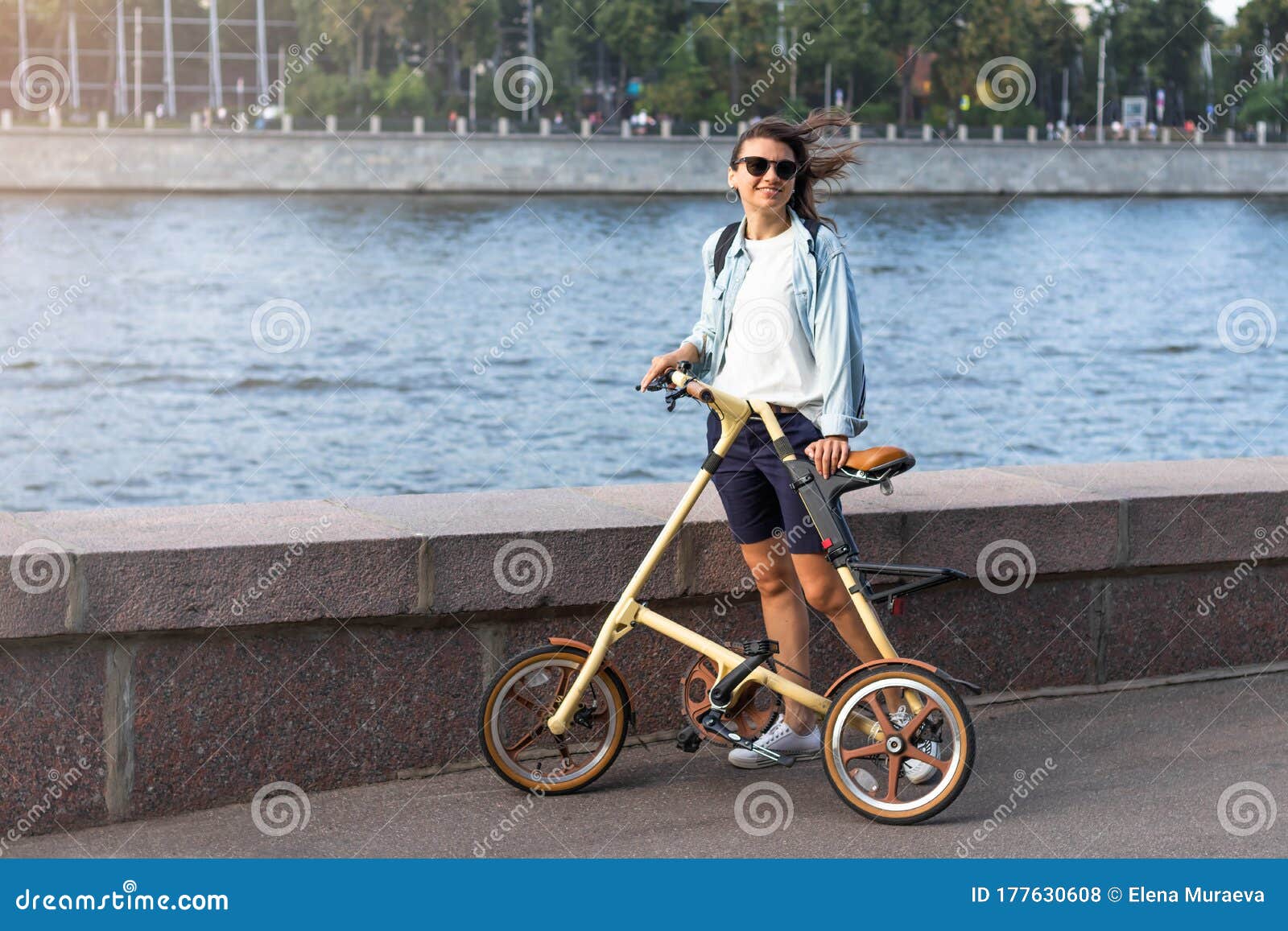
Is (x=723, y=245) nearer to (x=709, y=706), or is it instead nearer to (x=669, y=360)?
(x=669, y=360)

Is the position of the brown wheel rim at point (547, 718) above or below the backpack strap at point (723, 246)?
below

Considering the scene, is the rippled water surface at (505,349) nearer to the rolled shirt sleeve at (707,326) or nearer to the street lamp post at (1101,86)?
the rolled shirt sleeve at (707,326)

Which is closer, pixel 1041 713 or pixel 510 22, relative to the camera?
pixel 1041 713

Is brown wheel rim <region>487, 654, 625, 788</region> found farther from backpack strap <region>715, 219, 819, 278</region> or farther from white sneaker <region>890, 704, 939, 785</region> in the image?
backpack strap <region>715, 219, 819, 278</region>

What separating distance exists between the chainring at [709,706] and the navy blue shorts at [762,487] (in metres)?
0.35

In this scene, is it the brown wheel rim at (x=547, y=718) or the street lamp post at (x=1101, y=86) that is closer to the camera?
the brown wheel rim at (x=547, y=718)

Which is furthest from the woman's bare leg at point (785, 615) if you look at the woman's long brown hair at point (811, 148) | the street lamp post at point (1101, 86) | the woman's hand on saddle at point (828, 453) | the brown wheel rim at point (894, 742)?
the street lamp post at point (1101, 86)

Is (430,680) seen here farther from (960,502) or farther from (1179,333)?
(1179,333)

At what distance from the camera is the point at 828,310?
13.2ft

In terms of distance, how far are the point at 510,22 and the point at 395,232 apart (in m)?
31.2

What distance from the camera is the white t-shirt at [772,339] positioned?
161 inches

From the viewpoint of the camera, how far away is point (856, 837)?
3.89 m

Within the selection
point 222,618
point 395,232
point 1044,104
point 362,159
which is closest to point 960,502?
point 222,618

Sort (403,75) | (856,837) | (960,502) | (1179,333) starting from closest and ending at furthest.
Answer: (856,837) → (960,502) → (1179,333) → (403,75)
